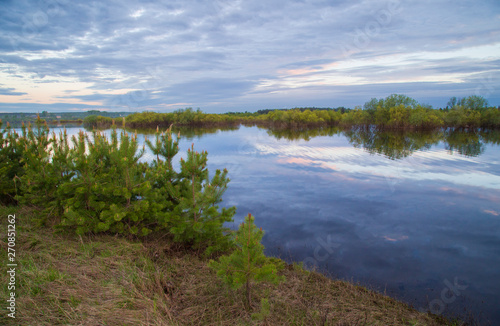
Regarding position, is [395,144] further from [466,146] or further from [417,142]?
[466,146]

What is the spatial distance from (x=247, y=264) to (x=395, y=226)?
791 cm

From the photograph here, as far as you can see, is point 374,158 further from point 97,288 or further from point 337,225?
point 97,288

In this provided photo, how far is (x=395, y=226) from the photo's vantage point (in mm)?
9805

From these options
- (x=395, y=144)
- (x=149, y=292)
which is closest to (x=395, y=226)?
(x=149, y=292)

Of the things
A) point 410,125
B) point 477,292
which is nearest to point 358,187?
point 477,292

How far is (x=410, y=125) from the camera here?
67.3 metres

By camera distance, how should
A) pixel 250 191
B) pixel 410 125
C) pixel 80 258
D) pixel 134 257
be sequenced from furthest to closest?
1. pixel 410 125
2. pixel 250 191
3. pixel 134 257
4. pixel 80 258

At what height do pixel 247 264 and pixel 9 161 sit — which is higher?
pixel 9 161

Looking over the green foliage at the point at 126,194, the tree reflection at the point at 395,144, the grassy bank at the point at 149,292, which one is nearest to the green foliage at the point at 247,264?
the grassy bank at the point at 149,292

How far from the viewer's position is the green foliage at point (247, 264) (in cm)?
376

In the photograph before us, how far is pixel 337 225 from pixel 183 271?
21.0ft

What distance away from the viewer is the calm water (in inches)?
255

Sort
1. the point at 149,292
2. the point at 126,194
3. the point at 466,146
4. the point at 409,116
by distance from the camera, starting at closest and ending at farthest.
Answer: the point at 149,292
the point at 126,194
the point at 466,146
the point at 409,116

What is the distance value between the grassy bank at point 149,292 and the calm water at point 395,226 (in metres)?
1.30
